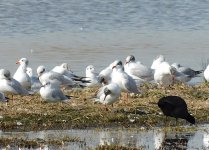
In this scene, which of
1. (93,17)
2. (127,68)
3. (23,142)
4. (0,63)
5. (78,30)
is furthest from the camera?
(93,17)

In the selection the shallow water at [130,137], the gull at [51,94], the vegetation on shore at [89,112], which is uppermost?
the gull at [51,94]

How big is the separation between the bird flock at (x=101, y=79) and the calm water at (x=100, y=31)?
2.46 metres

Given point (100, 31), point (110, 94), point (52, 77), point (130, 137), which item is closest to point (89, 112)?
point (110, 94)

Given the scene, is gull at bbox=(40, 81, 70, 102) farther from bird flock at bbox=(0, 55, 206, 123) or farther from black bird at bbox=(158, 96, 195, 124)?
black bird at bbox=(158, 96, 195, 124)

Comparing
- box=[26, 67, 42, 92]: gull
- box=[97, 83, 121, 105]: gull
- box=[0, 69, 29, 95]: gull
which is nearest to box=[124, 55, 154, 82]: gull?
box=[26, 67, 42, 92]: gull

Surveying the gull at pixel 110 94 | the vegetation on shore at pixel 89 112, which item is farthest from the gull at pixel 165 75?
the gull at pixel 110 94

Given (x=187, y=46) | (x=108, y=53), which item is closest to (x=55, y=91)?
(x=108, y=53)

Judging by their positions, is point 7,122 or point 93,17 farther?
point 93,17

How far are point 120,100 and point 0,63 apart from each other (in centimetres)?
725

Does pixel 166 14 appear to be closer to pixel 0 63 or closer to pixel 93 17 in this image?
pixel 93 17

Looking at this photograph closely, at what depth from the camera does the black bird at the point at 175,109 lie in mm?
13336

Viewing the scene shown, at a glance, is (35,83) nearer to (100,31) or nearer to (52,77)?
(52,77)

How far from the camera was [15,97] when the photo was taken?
643 inches

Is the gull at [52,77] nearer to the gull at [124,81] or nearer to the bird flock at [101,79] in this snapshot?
the bird flock at [101,79]
